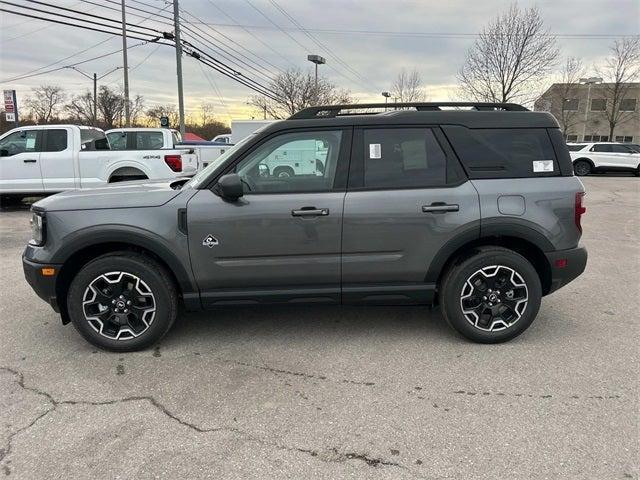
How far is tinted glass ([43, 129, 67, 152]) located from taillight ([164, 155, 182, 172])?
2459 millimetres

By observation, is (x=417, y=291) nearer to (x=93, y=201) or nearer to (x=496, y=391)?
(x=496, y=391)

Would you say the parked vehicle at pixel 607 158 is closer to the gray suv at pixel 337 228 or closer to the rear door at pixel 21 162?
the gray suv at pixel 337 228

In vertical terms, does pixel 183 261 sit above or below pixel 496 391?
above

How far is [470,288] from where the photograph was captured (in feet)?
12.4

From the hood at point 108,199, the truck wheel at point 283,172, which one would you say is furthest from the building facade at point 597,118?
the hood at point 108,199

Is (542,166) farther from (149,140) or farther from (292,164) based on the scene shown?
(149,140)

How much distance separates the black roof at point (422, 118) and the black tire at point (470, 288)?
104 centimetres

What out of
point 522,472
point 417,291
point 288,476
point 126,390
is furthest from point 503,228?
point 126,390

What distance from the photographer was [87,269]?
3.60 metres

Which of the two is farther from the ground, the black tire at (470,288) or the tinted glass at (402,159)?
the tinted glass at (402,159)

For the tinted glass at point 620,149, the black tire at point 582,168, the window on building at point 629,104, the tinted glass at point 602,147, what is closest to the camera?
the tinted glass at point 620,149

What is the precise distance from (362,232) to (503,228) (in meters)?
1.12

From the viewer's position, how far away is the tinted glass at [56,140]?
10.6m

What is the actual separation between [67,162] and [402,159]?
9322 mm
